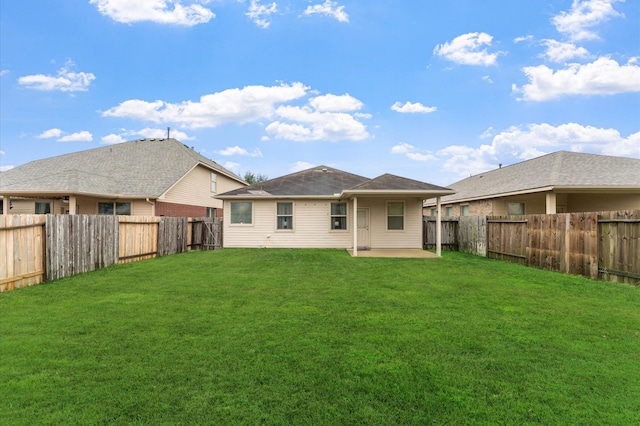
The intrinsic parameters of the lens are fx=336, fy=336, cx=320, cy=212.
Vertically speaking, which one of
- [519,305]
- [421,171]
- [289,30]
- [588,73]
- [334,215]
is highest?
[289,30]

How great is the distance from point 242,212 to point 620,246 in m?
14.2

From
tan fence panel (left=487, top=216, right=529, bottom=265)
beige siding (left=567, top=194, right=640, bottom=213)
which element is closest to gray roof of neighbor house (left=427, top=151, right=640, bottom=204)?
beige siding (left=567, top=194, right=640, bottom=213)

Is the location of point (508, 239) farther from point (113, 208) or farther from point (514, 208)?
point (113, 208)

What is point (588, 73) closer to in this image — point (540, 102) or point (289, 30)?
point (540, 102)

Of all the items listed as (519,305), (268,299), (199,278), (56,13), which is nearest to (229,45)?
(56,13)

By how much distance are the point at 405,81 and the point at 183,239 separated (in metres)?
14.1

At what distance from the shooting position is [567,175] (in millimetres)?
15711

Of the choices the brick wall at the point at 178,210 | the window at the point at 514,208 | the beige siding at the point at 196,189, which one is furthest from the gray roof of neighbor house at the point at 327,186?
the window at the point at 514,208

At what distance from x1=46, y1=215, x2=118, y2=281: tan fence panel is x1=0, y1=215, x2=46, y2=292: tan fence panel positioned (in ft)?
0.61

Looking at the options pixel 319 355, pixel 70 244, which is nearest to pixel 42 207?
pixel 70 244

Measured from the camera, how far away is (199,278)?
8.48 meters

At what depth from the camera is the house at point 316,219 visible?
16.1 metres

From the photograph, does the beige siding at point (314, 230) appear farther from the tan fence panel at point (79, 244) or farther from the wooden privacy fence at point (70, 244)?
the tan fence panel at point (79, 244)

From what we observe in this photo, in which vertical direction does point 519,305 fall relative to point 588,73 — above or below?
below
